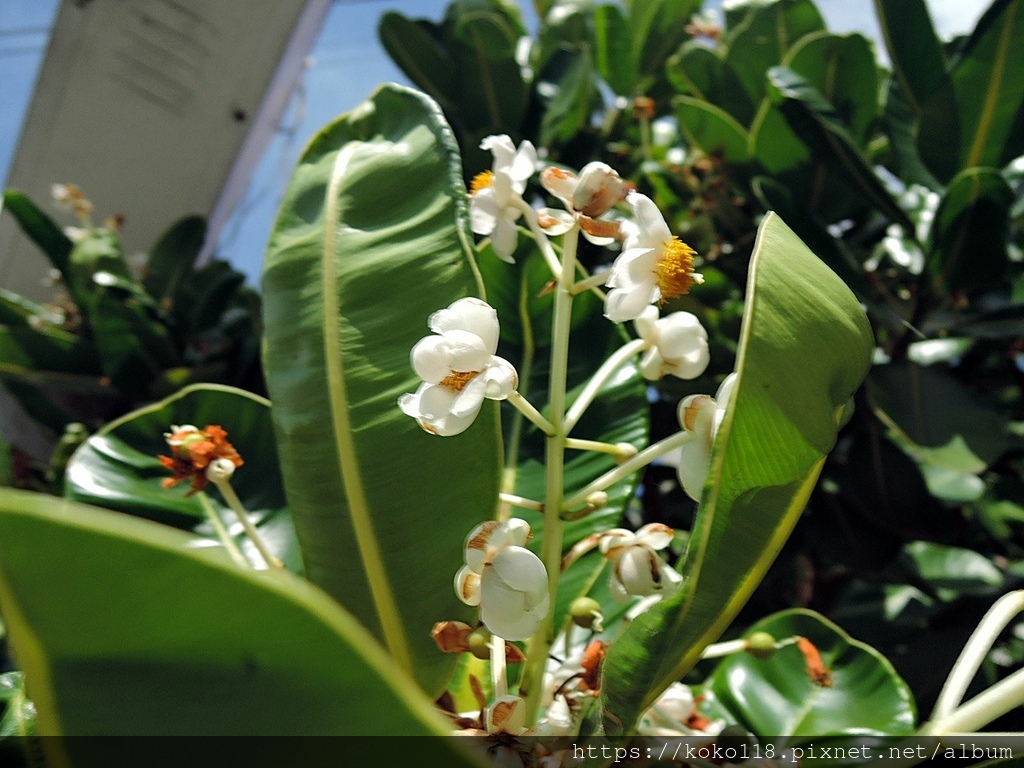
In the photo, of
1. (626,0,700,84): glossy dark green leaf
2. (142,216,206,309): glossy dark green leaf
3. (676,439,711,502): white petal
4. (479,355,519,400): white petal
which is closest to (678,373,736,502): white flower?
(676,439,711,502): white petal

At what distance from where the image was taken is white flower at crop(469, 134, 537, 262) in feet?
1.89

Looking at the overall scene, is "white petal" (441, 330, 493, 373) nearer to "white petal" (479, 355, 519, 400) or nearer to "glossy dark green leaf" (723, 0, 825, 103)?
"white petal" (479, 355, 519, 400)

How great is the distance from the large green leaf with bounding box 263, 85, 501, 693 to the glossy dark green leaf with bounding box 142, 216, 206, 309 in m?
1.30

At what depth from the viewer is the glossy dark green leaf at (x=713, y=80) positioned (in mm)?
1364

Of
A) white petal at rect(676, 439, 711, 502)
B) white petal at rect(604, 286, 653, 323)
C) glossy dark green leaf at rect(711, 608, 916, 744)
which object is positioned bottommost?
glossy dark green leaf at rect(711, 608, 916, 744)

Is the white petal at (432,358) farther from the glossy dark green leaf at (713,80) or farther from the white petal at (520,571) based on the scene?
the glossy dark green leaf at (713,80)

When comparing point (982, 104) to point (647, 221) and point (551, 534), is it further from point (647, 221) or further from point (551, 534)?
point (551, 534)

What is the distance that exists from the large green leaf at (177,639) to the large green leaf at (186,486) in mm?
474

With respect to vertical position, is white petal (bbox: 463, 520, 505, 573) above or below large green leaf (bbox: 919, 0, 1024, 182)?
below

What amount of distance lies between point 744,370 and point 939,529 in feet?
3.25

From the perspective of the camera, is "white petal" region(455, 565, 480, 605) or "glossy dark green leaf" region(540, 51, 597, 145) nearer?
"white petal" region(455, 565, 480, 605)

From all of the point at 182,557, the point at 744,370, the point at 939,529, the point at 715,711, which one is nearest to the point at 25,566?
the point at 182,557

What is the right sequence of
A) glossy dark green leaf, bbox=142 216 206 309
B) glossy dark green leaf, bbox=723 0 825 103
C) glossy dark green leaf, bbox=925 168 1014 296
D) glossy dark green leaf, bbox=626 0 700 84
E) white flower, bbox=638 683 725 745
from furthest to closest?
glossy dark green leaf, bbox=142 216 206 309
glossy dark green leaf, bbox=626 0 700 84
glossy dark green leaf, bbox=723 0 825 103
glossy dark green leaf, bbox=925 168 1014 296
white flower, bbox=638 683 725 745

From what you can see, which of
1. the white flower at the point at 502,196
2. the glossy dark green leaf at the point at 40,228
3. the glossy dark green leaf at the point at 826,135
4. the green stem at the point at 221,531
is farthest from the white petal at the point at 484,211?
the glossy dark green leaf at the point at 40,228
